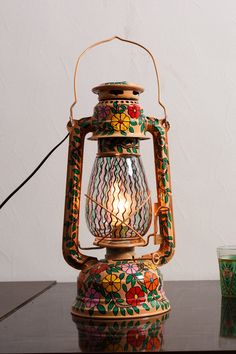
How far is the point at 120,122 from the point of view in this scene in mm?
858

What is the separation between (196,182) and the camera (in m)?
1.37

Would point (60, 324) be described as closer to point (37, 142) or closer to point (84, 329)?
point (84, 329)

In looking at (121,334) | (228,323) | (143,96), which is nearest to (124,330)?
(121,334)

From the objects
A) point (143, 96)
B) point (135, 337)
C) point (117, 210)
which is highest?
point (143, 96)

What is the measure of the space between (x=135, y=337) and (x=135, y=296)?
119 mm

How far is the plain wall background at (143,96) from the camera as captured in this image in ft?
4.47

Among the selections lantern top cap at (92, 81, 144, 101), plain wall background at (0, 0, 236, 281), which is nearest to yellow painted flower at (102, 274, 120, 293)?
lantern top cap at (92, 81, 144, 101)

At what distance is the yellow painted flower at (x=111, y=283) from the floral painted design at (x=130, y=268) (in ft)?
0.05

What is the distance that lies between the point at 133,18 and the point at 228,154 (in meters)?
0.37

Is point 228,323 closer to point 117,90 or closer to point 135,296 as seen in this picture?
point 135,296

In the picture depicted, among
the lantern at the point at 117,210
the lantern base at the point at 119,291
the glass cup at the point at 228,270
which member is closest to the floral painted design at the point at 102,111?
the lantern at the point at 117,210

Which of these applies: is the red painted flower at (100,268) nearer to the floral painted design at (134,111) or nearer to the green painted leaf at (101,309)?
the green painted leaf at (101,309)

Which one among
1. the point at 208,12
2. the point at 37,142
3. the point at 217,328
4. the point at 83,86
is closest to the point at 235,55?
the point at 208,12

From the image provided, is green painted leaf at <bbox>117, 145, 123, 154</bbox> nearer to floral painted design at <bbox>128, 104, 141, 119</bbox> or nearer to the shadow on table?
floral painted design at <bbox>128, 104, 141, 119</bbox>
